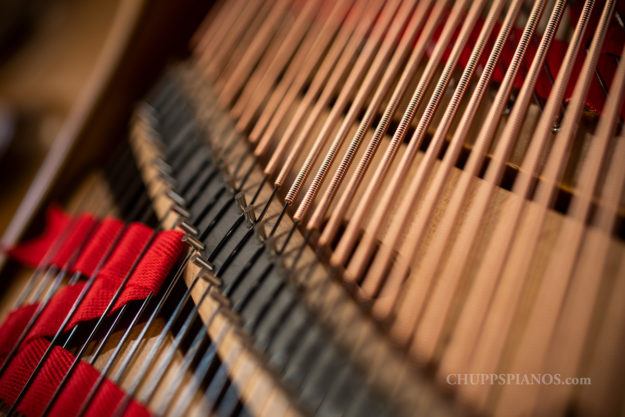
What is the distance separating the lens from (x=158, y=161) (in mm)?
1078

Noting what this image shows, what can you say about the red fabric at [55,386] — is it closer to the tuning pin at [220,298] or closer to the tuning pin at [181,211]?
the tuning pin at [220,298]

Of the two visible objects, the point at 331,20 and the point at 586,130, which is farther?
the point at 331,20

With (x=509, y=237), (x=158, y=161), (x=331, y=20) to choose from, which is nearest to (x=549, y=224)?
(x=509, y=237)

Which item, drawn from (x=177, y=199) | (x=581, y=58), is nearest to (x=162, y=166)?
(x=177, y=199)

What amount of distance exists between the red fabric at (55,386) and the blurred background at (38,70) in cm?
91

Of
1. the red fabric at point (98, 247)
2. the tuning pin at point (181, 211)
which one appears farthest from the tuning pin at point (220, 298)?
the red fabric at point (98, 247)

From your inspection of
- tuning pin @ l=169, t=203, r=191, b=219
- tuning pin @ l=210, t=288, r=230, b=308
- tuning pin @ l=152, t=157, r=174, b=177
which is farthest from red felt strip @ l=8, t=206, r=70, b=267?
tuning pin @ l=210, t=288, r=230, b=308

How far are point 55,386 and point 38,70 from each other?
1537 mm

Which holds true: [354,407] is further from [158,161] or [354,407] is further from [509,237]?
[158,161]

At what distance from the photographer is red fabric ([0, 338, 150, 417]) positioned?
69 cm

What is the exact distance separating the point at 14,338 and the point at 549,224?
3.36 feet

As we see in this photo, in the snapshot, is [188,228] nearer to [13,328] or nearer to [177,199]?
[177,199]

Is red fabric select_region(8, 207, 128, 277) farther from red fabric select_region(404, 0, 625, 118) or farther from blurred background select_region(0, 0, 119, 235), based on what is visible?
red fabric select_region(404, 0, 625, 118)

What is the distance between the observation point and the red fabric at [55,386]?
69 cm
